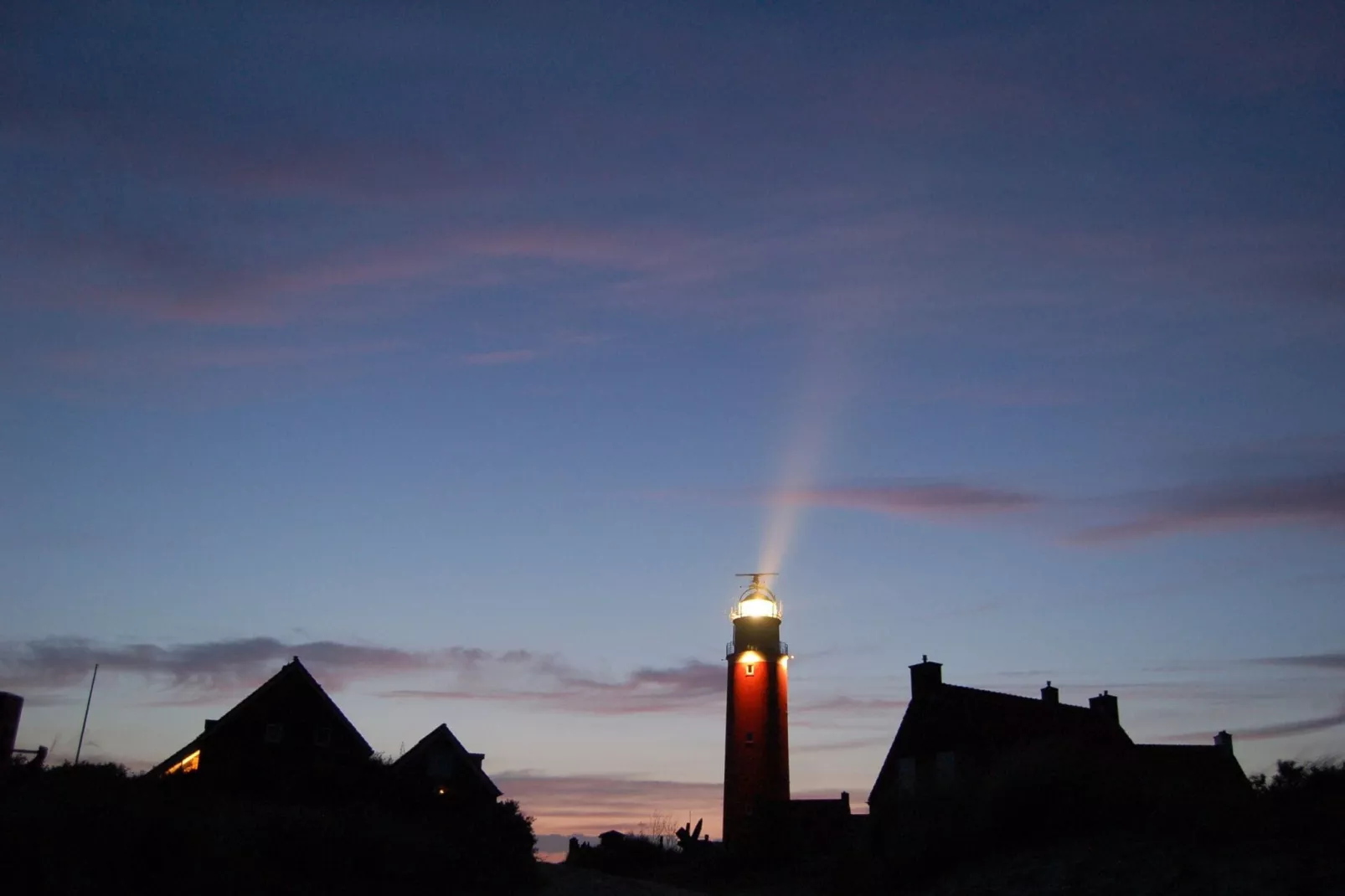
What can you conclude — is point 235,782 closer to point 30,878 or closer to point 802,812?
point 30,878

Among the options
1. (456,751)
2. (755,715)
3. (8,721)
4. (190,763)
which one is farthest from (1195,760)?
(8,721)

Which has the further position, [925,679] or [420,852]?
[925,679]

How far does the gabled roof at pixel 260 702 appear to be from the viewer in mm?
39469

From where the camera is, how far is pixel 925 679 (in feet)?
155

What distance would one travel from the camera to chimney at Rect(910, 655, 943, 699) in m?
46.9

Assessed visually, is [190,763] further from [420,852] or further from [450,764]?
[420,852]

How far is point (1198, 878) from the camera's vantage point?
19.2 metres

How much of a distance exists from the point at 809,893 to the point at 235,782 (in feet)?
63.0

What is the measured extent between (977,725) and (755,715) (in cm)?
1780

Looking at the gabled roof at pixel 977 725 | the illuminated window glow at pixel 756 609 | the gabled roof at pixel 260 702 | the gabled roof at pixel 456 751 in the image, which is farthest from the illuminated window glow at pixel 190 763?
the illuminated window glow at pixel 756 609

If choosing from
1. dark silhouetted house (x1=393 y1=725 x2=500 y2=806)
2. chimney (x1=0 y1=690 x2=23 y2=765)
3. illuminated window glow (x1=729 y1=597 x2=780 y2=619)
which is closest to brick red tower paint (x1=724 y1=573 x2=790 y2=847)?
illuminated window glow (x1=729 y1=597 x2=780 y2=619)

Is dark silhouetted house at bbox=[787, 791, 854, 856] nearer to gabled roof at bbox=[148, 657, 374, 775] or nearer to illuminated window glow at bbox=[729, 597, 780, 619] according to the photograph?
illuminated window glow at bbox=[729, 597, 780, 619]

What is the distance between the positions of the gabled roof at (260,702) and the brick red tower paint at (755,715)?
836 inches

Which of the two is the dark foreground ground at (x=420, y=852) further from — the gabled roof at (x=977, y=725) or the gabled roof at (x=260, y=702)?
the gabled roof at (x=977, y=725)
